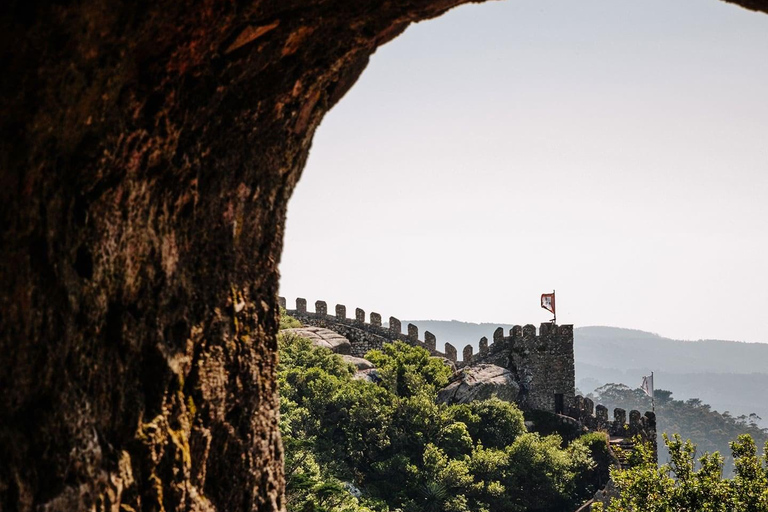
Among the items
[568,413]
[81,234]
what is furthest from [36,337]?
[568,413]

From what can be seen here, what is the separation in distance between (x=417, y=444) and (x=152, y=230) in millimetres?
28163

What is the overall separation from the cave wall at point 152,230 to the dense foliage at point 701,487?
55.1 feet

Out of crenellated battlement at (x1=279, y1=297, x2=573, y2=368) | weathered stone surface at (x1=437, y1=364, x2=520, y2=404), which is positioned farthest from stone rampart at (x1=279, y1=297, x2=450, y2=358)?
weathered stone surface at (x1=437, y1=364, x2=520, y2=404)

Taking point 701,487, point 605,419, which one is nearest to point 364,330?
point 605,419

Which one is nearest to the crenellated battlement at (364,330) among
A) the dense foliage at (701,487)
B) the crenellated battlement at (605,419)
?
the crenellated battlement at (605,419)

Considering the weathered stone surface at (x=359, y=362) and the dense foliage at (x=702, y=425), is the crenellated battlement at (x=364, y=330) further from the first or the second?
the dense foliage at (x=702, y=425)

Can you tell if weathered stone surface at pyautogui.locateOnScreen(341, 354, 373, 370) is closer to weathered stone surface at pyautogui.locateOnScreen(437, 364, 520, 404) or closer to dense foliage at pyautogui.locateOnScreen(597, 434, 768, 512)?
weathered stone surface at pyautogui.locateOnScreen(437, 364, 520, 404)

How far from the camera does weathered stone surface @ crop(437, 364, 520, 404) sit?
121ft

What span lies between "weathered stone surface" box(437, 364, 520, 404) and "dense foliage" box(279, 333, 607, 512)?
0.63m

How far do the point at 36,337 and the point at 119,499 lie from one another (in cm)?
106

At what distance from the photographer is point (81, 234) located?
4242 mm

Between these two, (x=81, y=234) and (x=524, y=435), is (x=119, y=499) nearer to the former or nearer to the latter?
(x=81, y=234)

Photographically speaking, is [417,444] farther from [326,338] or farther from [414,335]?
[414,335]

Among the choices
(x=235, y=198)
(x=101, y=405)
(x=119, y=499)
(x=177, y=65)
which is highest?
(x=177, y=65)
